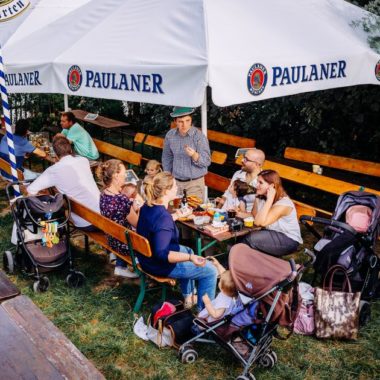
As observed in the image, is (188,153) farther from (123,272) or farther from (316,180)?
(316,180)

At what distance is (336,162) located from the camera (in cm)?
714

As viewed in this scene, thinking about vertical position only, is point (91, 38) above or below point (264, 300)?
above

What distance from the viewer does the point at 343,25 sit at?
6270 millimetres

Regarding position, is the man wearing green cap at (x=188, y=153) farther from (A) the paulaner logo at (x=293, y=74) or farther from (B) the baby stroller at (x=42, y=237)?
(B) the baby stroller at (x=42, y=237)

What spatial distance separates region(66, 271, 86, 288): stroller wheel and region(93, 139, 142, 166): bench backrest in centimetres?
286

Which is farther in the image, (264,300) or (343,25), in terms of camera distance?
(343,25)

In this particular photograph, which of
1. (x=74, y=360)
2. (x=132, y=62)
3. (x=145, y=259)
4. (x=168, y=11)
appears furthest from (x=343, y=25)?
(x=74, y=360)

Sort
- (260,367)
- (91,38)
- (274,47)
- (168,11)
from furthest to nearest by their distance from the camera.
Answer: (91,38)
(168,11)
(274,47)
(260,367)

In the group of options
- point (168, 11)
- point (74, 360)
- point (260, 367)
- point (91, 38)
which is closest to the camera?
point (74, 360)

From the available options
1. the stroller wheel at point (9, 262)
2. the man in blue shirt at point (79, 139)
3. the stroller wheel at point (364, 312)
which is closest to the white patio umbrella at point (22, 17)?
the stroller wheel at point (9, 262)

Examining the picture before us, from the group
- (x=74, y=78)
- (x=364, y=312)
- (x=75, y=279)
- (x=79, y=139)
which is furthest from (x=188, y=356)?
(x=79, y=139)

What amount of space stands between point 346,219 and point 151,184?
208 centimetres

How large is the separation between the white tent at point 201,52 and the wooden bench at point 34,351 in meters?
2.53

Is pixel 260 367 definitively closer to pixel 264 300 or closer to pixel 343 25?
pixel 264 300
